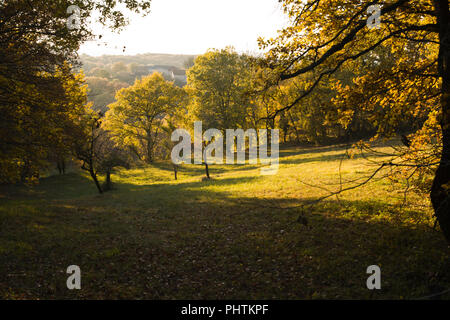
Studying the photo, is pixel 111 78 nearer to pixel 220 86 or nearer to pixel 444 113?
pixel 220 86

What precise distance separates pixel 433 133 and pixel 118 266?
33.7ft

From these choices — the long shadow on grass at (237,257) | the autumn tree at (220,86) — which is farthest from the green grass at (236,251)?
the autumn tree at (220,86)

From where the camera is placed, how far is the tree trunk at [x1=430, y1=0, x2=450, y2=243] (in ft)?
19.0

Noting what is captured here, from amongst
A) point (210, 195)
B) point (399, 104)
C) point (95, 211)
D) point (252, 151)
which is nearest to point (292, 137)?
point (252, 151)

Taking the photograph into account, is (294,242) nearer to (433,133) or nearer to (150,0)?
(433,133)

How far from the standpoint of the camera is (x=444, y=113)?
19.3 ft

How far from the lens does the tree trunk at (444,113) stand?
5.80m

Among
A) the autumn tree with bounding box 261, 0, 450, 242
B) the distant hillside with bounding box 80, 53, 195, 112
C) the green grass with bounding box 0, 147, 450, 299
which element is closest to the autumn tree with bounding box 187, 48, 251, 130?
the distant hillside with bounding box 80, 53, 195, 112

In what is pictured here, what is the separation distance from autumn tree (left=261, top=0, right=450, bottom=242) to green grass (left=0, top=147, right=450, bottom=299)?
169 cm

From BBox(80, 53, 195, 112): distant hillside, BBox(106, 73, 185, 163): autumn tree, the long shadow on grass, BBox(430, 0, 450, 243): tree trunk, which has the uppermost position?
BBox(80, 53, 195, 112): distant hillside

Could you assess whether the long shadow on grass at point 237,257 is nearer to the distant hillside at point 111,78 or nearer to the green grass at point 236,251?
the green grass at point 236,251

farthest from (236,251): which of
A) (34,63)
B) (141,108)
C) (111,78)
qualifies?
(111,78)

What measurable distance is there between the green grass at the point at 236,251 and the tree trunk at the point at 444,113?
47.2 inches

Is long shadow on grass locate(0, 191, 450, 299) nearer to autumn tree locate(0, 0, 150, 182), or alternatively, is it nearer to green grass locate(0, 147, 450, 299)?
green grass locate(0, 147, 450, 299)
